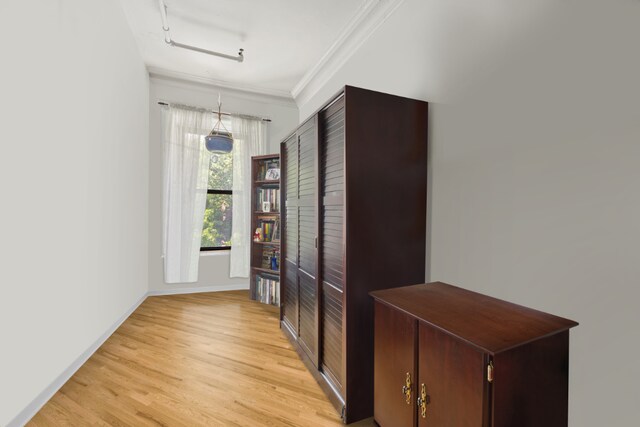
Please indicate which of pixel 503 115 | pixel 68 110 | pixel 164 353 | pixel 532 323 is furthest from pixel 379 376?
pixel 68 110

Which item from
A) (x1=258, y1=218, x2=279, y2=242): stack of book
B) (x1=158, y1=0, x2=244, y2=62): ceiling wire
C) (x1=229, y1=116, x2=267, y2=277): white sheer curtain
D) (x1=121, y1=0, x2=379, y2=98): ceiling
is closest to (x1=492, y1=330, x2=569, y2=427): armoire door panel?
(x1=121, y1=0, x2=379, y2=98): ceiling

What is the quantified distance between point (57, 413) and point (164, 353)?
0.72 metres

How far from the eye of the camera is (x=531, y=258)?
129 cm

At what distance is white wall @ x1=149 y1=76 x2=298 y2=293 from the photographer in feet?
12.2

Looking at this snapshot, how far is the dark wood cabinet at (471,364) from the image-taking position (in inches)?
34.7

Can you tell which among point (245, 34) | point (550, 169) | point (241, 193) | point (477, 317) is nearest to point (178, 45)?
point (245, 34)

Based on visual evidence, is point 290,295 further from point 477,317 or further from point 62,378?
point 477,317

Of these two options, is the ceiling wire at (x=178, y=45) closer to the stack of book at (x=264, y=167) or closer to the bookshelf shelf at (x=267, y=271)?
the stack of book at (x=264, y=167)

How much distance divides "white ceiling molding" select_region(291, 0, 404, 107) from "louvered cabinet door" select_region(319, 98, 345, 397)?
1172mm

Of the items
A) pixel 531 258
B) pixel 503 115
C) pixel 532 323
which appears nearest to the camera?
pixel 532 323

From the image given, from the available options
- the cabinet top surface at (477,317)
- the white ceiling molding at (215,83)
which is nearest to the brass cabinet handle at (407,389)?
the cabinet top surface at (477,317)

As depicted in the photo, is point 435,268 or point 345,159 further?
point 435,268

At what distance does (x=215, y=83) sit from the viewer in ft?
12.6

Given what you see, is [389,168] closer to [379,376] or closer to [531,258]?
[531,258]
